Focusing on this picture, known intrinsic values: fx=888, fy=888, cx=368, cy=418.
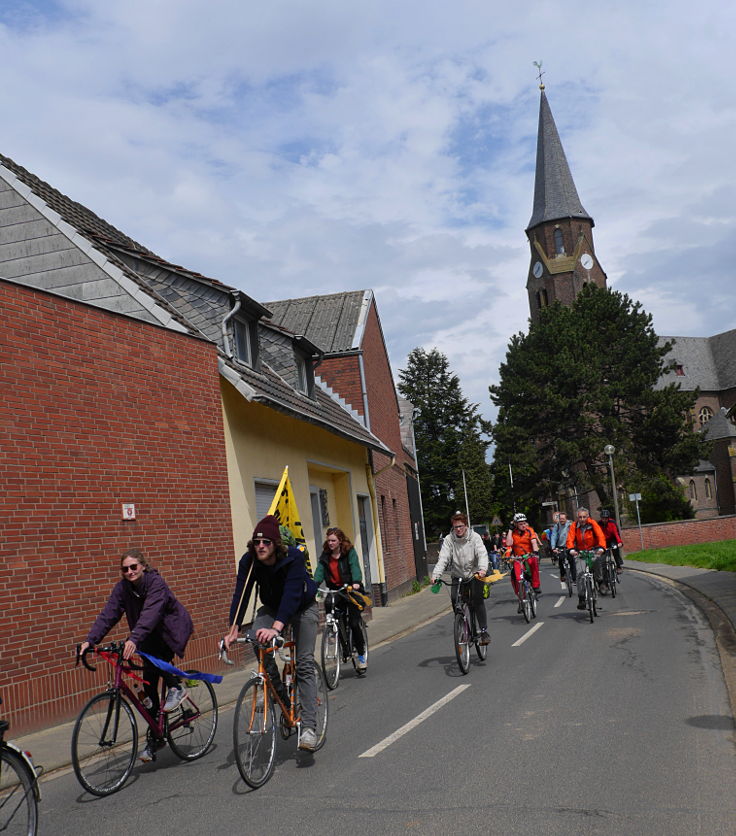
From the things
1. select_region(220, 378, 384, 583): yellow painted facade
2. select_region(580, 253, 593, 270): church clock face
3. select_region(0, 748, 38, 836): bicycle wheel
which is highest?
select_region(580, 253, 593, 270): church clock face

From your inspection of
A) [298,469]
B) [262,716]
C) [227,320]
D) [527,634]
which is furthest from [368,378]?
[262,716]

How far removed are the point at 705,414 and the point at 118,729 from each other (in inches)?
3531

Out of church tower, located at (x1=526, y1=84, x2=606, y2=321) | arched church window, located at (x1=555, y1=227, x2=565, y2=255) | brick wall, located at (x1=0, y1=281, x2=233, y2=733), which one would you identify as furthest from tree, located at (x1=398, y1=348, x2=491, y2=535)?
brick wall, located at (x1=0, y1=281, x2=233, y2=733)

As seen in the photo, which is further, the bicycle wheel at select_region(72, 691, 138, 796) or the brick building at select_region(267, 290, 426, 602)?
the brick building at select_region(267, 290, 426, 602)

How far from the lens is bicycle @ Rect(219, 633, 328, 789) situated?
19.1 feet

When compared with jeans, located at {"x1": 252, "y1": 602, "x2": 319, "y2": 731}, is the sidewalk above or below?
below

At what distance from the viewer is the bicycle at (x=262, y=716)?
19.1 feet

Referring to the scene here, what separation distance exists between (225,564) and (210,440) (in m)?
1.82

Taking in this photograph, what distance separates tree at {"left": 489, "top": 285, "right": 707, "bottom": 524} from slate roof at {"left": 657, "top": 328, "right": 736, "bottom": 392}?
31808 millimetres

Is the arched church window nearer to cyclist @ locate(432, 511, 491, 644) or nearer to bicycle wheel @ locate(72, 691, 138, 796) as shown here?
cyclist @ locate(432, 511, 491, 644)

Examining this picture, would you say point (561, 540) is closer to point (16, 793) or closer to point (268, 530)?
point (268, 530)

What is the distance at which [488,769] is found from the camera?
5.93 metres

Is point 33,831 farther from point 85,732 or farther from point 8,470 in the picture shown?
point 8,470

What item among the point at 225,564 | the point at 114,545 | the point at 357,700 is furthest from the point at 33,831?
the point at 225,564
